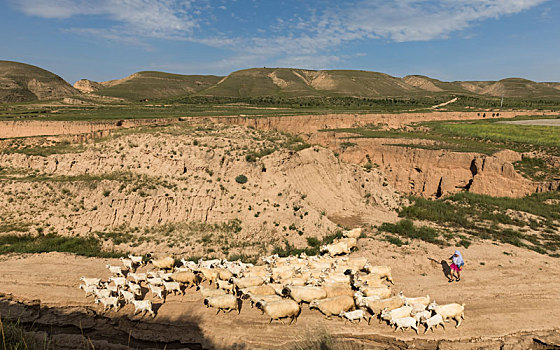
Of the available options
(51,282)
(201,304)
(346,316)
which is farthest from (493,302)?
(51,282)

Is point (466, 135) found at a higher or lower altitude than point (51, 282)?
higher

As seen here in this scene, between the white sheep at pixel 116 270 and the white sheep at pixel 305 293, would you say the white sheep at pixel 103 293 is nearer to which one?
the white sheep at pixel 116 270

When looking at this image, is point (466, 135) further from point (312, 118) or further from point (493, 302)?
point (493, 302)

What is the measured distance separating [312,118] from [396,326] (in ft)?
133

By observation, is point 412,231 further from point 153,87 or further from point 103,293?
point 153,87

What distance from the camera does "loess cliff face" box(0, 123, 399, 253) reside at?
19703mm

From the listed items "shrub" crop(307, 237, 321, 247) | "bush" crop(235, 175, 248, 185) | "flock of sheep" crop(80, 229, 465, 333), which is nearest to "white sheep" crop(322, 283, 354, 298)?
"flock of sheep" crop(80, 229, 465, 333)

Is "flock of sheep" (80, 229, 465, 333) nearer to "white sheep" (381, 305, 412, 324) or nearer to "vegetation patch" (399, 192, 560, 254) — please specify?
"white sheep" (381, 305, 412, 324)

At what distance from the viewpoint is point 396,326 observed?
1093cm

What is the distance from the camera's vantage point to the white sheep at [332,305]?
11.4 metres

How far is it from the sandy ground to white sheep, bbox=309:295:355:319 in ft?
1.06

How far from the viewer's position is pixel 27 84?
111m

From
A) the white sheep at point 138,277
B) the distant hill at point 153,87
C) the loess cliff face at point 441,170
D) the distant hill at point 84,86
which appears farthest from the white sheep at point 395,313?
the distant hill at point 84,86

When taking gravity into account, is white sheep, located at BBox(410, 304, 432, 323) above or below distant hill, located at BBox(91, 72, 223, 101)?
below
